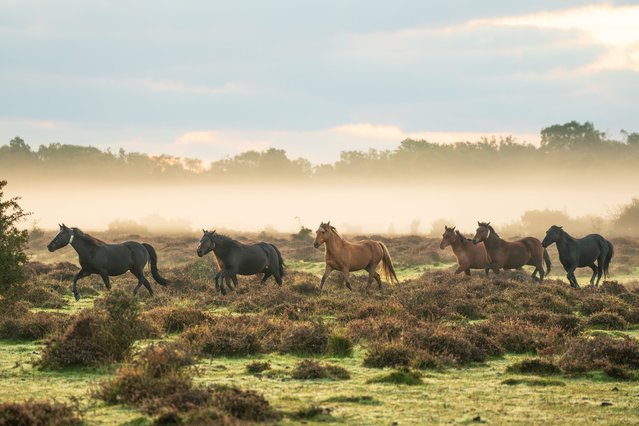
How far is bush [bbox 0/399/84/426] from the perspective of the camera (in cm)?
973

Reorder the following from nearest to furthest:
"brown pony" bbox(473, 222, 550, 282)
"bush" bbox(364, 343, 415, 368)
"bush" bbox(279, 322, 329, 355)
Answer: "bush" bbox(364, 343, 415, 368), "bush" bbox(279, 322, 329, 355), "brown pony" bbox(473, 222, 550, 282)

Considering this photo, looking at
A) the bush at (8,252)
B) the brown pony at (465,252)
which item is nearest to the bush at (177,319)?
the bush at (8,252)

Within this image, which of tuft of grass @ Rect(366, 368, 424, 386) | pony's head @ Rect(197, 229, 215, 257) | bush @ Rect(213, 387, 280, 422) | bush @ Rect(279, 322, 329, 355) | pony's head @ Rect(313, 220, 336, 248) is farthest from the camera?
pony's head @ Rect(197, 229, 215, 257)

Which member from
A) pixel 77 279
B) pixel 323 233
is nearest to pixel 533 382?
pixel 323 233

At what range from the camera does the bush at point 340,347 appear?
52.0 ft

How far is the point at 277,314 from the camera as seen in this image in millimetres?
21438

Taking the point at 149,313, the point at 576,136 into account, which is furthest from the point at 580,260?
the point at 576,136

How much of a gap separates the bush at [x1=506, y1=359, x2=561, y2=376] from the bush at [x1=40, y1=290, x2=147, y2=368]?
6.28 metres

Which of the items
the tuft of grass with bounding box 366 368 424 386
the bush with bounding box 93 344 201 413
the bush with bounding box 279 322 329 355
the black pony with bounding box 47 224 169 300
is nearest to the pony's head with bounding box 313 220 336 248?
the black pony with bounding box 47 224 169 300

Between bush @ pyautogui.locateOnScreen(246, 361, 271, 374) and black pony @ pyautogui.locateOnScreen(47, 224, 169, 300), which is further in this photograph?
black pony @ pyautogui.locateOnScreen(47, 224, 169, 300)

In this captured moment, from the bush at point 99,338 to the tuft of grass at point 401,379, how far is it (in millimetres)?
4228

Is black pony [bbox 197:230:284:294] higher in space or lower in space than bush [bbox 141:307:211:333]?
higher

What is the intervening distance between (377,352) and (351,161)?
487 feet

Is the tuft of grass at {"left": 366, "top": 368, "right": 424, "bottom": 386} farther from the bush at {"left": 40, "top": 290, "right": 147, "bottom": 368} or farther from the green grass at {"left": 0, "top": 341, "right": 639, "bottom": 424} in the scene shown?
the bush at {"left": 40, "top": 290, "right": 147, "bottom": 368}
